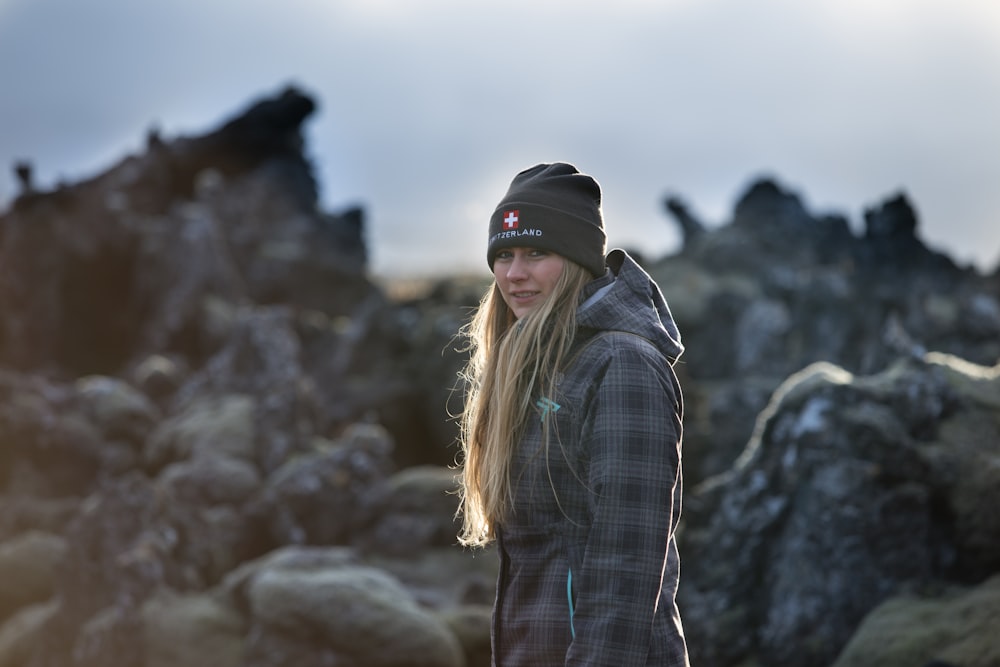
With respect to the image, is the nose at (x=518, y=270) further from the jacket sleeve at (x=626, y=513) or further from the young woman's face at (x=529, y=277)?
the jacket sleeve at (x=626, y=513)

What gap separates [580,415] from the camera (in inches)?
163

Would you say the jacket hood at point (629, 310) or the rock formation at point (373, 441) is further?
the rock formation at point (373, 441)

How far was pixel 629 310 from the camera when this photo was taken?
4.28 m

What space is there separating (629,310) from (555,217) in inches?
21.9

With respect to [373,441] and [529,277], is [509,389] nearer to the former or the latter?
[529,277]

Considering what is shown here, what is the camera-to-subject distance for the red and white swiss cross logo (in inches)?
180

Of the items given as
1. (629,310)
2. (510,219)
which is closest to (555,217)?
(510,219)

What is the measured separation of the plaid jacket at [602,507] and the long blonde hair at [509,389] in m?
0.06

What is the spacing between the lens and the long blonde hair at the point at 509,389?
427 centimetres

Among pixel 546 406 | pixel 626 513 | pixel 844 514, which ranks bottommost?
pixel 626 513

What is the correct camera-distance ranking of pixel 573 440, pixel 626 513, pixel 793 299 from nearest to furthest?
pixel 626 513 < pixel 573 440 < pixel 793 299

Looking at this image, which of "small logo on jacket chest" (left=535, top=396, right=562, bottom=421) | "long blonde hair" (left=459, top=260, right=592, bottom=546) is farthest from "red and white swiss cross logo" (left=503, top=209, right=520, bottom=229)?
"small logo on jacket chest" (left=535, top=396, right=562, bottom=421)

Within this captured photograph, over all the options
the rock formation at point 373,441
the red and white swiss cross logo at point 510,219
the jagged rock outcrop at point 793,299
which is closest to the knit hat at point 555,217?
the red and white swiss cross logo at point 510,219

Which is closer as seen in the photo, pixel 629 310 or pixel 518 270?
pixel 629 310
